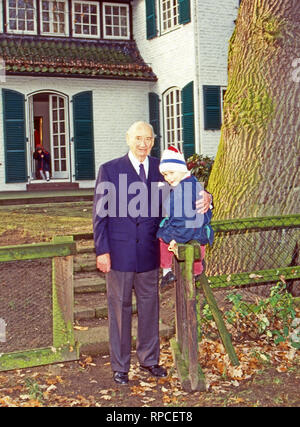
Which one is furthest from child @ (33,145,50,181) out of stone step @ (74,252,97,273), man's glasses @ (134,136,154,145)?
man's glasses @ (134,136,154,145)

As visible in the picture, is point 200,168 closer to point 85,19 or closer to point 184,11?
point 184,11

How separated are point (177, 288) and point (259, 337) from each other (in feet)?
4.09

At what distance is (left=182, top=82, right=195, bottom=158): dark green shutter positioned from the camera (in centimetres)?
1650

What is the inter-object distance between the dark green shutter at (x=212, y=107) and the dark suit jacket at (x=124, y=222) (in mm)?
11788

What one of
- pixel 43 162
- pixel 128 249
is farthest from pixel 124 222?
pixel 43 162

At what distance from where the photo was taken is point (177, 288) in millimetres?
4973

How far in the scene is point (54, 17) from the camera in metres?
18.2

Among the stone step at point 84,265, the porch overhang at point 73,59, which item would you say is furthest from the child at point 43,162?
the stone step at point 84,265

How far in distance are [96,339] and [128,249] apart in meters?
1.32

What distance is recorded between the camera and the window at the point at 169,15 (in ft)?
56.2

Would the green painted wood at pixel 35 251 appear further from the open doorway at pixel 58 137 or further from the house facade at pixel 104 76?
the open doorway at pixel 58 137
